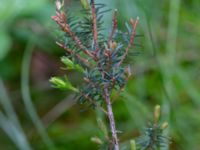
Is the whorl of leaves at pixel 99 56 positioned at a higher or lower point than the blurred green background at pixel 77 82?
higher

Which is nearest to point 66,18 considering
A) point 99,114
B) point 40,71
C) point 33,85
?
point 99,114

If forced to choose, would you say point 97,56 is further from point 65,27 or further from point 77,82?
point 77,82

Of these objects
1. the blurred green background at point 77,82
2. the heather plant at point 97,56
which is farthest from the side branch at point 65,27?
the blurred green background at point 77,82

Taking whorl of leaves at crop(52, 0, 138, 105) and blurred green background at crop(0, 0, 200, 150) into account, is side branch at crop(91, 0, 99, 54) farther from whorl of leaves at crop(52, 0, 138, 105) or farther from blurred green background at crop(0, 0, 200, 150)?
blurred green background at crop(0, 0, 200, 150)

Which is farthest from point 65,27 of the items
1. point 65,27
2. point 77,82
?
point 77,82

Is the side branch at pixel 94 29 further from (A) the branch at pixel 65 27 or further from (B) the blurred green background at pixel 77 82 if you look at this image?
(B) the blurred green background at pixel 77 82

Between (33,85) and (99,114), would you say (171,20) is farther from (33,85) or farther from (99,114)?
(33,85)

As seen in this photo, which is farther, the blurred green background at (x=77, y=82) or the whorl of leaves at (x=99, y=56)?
the blurred green background at (x=77, y=82)

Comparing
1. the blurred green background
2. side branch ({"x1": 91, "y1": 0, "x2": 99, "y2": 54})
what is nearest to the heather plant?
side branch ({"x1": 91, "y1": 0, "x2": 99, "y2": 54})
